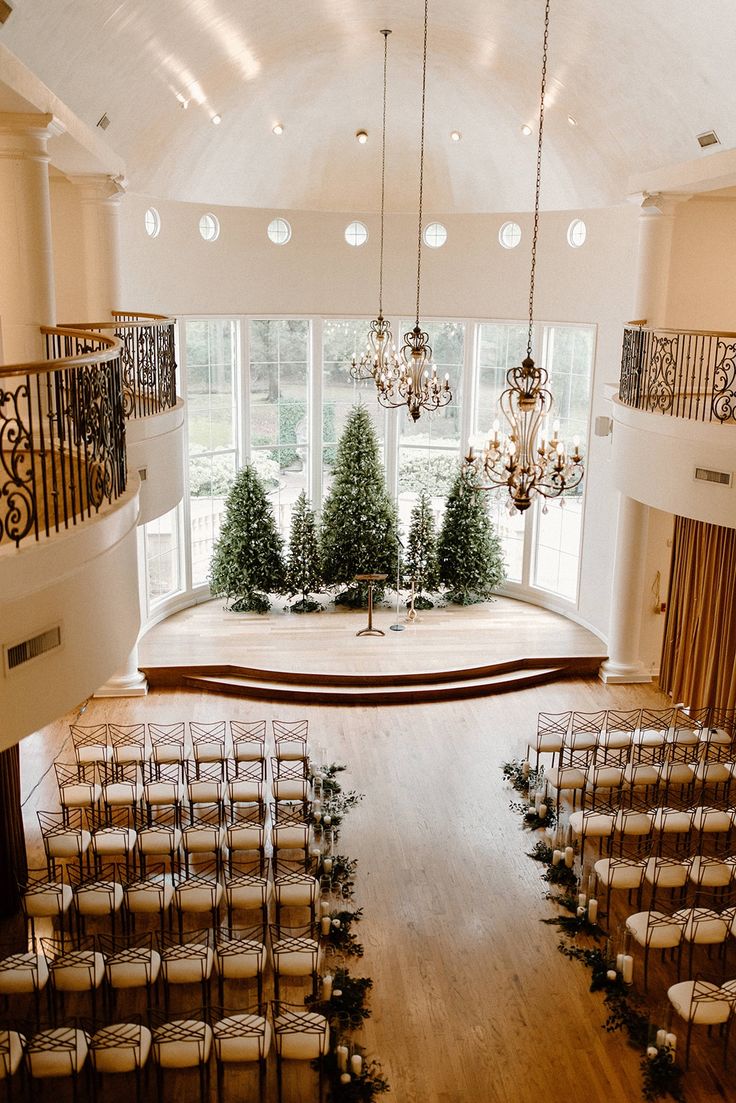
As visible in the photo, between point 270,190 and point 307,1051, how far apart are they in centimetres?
1311

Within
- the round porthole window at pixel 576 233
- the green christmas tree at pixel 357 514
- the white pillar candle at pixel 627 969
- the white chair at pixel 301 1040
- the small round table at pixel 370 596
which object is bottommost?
the white pillar candle at pixel 627 969

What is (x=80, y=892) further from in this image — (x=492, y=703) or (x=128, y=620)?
(x=492, y=703)

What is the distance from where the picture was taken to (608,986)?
27.1ft

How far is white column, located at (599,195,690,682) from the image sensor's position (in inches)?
519

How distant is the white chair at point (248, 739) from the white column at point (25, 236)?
15.8ft

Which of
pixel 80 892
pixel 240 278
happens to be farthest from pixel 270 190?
pixel 80 892

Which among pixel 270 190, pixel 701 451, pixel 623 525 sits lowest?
pixel 623 525

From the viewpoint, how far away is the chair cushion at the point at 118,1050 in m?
6.82

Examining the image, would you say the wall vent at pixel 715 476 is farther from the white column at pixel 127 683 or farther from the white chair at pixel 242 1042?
the white column at pixel 127 683

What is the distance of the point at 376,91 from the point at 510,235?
3.06m

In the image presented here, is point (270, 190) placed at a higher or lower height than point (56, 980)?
higher

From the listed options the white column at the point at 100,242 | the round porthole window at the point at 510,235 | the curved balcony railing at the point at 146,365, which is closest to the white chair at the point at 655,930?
Result: the curved balcony railing at the point at 146,365

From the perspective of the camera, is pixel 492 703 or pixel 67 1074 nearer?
pixel 67 1074

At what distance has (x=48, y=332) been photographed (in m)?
8.41
